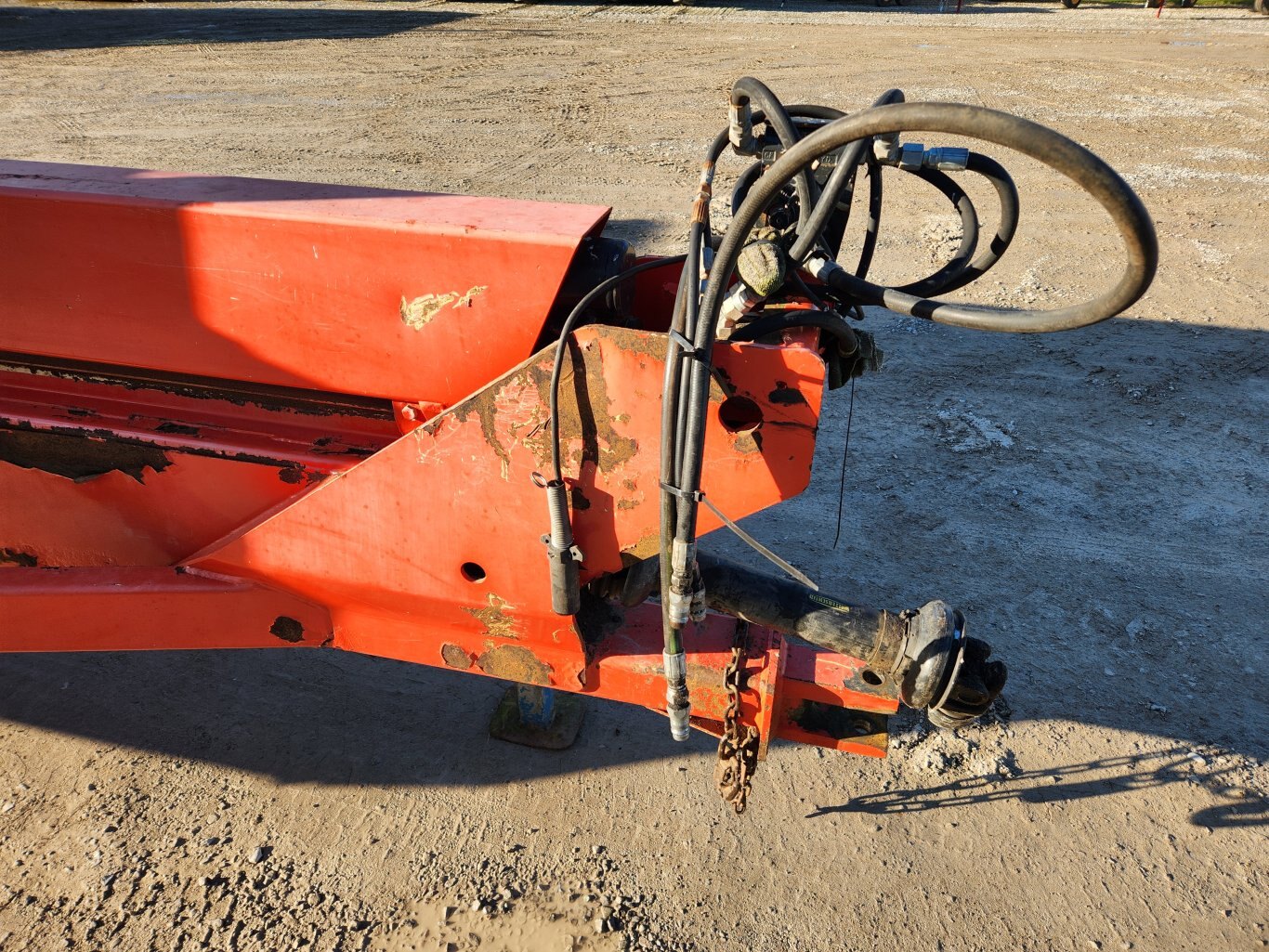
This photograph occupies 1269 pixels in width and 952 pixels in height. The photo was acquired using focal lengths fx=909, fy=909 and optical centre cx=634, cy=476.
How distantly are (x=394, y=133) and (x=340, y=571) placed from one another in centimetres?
741

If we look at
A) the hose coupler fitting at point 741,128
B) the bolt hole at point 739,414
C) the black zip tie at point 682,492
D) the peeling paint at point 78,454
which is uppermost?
the hose coupler fitting at point 741,128

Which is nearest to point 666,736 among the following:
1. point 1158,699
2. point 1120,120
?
point 1158,699

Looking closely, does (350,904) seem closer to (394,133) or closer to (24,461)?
(24,461)

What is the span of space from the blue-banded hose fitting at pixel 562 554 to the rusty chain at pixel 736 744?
0.40m

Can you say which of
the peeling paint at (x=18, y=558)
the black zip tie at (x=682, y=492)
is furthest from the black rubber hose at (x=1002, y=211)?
the peeling paint at (x=18, y=558)

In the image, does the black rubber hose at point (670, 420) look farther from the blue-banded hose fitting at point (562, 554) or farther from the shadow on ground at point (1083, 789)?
the shadow on ground at point (1083, 789)

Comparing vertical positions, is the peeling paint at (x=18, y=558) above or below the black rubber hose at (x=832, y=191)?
below

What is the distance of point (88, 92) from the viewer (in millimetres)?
9820

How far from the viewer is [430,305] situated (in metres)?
1.83

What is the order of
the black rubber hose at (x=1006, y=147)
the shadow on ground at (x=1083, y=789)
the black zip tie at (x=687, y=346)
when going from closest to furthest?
the black rubber hose at (x=1006, y=147), the black zip tie at (x=687, y=346), the shadow on ground at (x=1083, y=789)

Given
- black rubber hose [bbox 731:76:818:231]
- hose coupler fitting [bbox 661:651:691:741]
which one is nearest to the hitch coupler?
hose coupler fitting [bbox 661:651:691:741]

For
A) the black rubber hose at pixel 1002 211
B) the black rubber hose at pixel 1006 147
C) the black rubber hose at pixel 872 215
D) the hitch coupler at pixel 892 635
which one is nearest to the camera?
the black rubber hose at pixel 1006 147

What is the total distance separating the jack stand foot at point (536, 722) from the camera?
286cm

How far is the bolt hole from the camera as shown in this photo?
5.50ft
